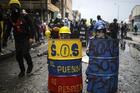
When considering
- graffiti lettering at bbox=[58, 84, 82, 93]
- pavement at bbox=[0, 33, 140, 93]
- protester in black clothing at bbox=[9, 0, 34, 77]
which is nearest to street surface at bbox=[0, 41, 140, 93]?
pavement at bbox=[0, 33, 140, 93]

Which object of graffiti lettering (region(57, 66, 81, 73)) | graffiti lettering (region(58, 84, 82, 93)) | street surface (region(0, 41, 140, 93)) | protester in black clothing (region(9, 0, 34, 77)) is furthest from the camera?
protester in black clothing (region(9, 0, 34, 77))

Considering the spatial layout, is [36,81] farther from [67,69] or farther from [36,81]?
[67,69]

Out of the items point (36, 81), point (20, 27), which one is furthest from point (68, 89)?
point (20, 27)

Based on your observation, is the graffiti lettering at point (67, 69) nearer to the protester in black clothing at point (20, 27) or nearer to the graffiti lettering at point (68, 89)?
the graffiti lettering at point (68, 89)

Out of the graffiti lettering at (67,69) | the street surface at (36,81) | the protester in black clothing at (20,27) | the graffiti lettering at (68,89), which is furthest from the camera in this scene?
the protester in black clothing at (20,27)

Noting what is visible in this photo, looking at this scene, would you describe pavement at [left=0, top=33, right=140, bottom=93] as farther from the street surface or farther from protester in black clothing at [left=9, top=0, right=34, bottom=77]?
protester in black clothing at [left=9, top=0, right=34, bottom=77]

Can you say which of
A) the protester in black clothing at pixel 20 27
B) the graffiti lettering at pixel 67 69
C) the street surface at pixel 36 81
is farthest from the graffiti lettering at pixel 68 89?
the protester in black clothing at pixel 20 27

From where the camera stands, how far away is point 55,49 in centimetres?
816

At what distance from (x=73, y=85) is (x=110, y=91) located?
985mm

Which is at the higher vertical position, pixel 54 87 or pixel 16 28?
pixel 16 28

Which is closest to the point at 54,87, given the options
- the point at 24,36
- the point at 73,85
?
the point at 73,85

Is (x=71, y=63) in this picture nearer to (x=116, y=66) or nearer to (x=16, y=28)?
(x=116, y=66)

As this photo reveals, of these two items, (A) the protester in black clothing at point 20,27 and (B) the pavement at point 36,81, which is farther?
(A) the protester in black clothing at point 20,27

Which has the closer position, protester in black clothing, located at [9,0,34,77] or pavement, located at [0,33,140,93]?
pavement, located at [0,33,140,93]
